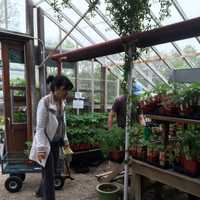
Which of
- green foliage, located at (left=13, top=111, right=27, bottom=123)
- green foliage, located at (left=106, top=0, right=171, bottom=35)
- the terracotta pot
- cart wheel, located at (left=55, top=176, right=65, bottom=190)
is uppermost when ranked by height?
green foliage, located at (left=106, top=0, right=171, bottom=35)

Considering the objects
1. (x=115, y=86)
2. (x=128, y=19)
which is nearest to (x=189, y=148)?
(x=128, y=19)

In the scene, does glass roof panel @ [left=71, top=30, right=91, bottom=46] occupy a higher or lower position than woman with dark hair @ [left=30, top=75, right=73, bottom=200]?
higher

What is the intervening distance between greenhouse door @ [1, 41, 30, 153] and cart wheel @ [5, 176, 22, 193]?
0.52 metres

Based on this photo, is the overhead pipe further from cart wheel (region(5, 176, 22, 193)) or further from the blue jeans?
cart wheel (region(5, 176, 22, 193))

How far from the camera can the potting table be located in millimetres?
1950

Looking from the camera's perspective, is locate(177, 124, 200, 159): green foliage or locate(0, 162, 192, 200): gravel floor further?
locate(0, 162, 192, 200): gravel floor

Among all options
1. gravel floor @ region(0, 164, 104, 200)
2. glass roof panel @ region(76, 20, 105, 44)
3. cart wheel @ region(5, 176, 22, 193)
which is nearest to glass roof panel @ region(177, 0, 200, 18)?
glass roof panel @ region(76, 20, 105, 44)

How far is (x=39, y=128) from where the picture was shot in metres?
2.31

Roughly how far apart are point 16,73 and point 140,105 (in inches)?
95.1

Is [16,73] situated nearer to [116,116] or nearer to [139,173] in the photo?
[116,116]

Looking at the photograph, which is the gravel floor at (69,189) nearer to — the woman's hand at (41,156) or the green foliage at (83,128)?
the green foliage at (83,128)

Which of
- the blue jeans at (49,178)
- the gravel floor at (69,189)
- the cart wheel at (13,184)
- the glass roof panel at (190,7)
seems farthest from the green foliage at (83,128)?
the glass roof panel at (190,7)

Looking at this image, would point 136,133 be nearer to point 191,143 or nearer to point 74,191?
point 191,143

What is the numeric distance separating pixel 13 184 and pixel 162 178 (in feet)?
6.11
